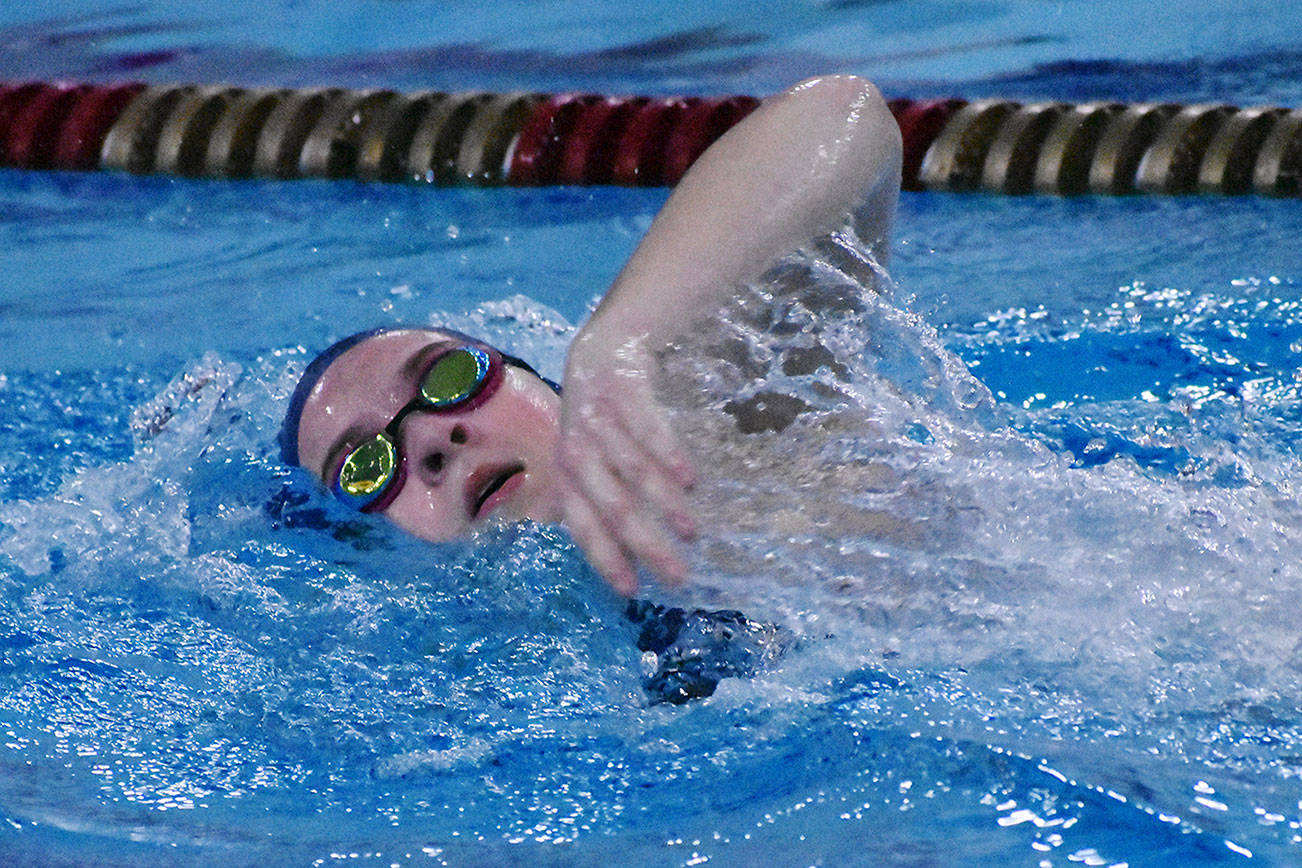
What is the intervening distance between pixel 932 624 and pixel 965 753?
20 cm

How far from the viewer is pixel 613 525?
46.8 inches

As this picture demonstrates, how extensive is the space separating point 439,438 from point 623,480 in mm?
654

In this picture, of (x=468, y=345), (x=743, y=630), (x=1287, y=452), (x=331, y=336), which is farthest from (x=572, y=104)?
(x=743, y=630)

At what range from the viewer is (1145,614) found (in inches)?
59.9

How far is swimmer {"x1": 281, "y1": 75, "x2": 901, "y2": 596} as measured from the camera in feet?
3.91

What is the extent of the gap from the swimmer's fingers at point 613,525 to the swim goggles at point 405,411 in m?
0.64

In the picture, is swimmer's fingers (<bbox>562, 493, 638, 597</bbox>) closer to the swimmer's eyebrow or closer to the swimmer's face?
the swimmer's face

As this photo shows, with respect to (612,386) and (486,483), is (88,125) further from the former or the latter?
(612,386)

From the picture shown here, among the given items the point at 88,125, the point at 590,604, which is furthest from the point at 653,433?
the point at 88,125

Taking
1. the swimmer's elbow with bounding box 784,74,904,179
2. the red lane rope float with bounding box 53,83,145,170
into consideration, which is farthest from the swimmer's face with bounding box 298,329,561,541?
the red lane rope float with bounding box 53,83,145,170

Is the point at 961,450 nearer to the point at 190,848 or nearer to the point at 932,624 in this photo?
the point at 932,624

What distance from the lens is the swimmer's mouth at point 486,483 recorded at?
176 centimetres

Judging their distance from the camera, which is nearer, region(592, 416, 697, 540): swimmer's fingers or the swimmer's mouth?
region(592, 416, 697, 540): swimmer's fingers

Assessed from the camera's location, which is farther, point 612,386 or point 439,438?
point 439,438
